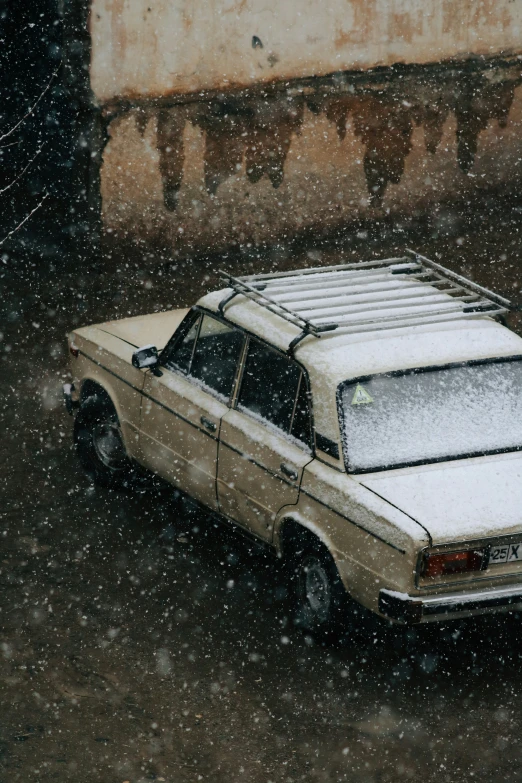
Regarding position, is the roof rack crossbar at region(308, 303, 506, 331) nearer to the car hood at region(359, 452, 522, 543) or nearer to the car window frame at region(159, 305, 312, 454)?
the car window frame at region(159, 305, 312, 454)

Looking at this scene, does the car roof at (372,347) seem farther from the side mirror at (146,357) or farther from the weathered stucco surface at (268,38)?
the weathered stucco surface at (268,38)

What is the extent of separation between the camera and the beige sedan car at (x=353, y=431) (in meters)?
6.02

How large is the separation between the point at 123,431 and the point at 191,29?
209 inches

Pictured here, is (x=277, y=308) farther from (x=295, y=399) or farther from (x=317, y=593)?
(x=317, y=593)

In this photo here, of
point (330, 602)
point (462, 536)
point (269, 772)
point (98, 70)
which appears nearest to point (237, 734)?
point (269, 772)

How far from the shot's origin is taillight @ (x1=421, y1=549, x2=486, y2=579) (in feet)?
19.4

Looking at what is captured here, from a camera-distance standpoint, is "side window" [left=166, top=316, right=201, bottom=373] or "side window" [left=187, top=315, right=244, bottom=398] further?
"side window" [left=166, top=316, right=201, bottom=373]

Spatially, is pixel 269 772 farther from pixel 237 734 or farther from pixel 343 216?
pixel 343 216

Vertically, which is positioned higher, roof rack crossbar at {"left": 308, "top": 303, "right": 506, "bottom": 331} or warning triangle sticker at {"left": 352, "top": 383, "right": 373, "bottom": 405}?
roof rack crossbar at {"left": 308, "top": 303, "right": 506, "bottom": 331}

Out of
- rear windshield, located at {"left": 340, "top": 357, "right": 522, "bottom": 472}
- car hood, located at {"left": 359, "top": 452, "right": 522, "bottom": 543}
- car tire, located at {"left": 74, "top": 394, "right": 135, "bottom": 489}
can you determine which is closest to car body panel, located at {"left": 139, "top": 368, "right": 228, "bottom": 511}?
car tire, located at {"left": 74, "top": 394, "right": 135, "bottom": 489}

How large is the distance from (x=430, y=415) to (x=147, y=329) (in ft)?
8.31

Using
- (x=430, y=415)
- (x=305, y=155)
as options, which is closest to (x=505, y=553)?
(x=430, y=415)

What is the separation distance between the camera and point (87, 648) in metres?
6.75

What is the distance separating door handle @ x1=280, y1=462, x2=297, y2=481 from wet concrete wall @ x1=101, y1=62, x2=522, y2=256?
234 inches
